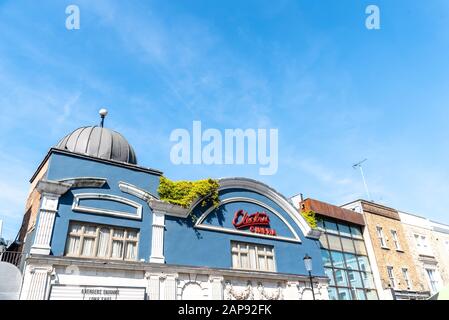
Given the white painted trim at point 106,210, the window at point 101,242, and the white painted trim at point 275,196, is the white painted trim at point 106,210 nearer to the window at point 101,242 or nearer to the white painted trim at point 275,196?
the window at point 101,242

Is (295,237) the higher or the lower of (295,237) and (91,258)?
the higher

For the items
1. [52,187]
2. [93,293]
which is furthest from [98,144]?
[93,293]

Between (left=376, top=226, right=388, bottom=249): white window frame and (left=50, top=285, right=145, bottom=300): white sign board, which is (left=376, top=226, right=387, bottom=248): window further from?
(left=50, top=285, right=145, bottom=300): white sign board

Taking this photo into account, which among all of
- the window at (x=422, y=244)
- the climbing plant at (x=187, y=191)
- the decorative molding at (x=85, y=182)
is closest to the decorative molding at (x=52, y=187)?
the decorative molding at (x=85, y=182)

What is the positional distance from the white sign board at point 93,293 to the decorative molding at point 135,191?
3.98 metres

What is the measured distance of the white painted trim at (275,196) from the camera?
19458mm

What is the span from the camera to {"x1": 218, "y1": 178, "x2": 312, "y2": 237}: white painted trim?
1946 centimetres

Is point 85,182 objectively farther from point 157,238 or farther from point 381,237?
point 381,237

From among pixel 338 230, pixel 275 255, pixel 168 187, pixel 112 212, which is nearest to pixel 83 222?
pixel 112 212

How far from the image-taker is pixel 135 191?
15.6 metres

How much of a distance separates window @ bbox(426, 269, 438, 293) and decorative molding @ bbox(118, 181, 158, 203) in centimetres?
2318

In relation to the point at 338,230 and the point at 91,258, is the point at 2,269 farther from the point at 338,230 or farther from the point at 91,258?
the point at 338,230

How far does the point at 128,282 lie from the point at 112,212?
3.01 m
